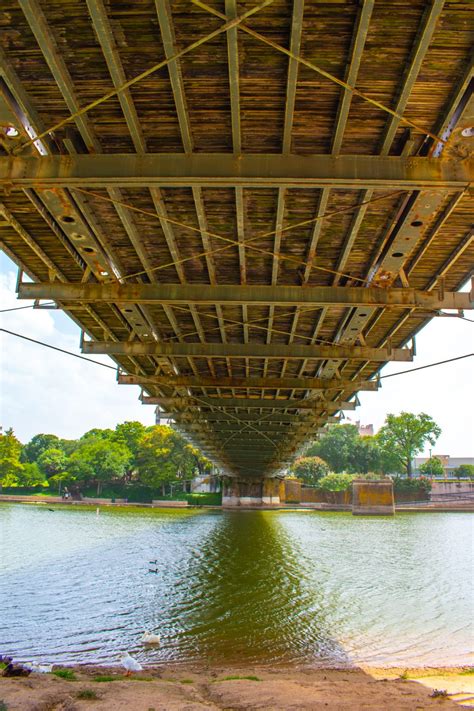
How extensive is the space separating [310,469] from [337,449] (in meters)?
12.3

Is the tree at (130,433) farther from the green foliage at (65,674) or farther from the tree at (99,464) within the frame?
the green foliage at (65,674)

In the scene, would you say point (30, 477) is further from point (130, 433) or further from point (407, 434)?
point (407, 434)

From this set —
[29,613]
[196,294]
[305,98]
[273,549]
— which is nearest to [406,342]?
[196,294]

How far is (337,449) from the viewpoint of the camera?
126m

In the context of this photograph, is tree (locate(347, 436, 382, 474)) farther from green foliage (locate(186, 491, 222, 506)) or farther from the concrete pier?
the concrete pier

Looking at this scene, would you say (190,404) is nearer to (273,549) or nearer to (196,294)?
(273,549)

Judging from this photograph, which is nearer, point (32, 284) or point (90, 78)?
point (90, 78)

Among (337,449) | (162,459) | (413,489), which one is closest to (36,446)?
(162,459)

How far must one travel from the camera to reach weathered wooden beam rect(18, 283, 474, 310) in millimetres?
14141

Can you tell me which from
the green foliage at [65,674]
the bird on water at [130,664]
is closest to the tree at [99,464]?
the bird on water at [130,664]

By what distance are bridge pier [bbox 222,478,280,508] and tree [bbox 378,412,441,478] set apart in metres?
40.0

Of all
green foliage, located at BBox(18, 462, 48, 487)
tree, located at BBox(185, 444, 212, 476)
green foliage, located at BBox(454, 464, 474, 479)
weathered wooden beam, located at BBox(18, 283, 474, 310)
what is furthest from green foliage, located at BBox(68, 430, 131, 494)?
weathered wooden beam, located at BBox(18, 283, 474, 310)

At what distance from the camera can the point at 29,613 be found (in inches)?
640

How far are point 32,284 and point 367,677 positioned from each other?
37.7ft
